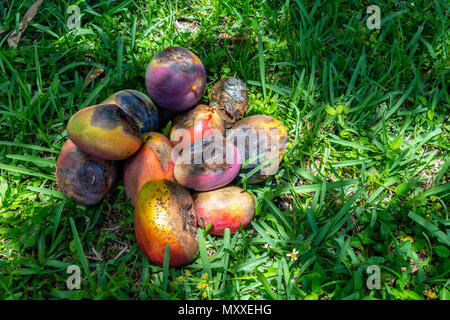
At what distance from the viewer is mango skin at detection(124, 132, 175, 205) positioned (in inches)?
86.5

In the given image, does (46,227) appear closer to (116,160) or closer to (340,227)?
(116,160)

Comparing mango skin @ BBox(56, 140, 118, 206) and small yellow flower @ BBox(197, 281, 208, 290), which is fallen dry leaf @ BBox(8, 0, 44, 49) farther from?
small yellow flower @ BBox(197, 281, 208, 290)

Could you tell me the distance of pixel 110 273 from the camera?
2256 mm

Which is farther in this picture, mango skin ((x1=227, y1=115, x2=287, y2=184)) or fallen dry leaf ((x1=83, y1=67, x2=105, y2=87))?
fallen dry leaf ((x1=83, y1=67, x2=105, y2=87))

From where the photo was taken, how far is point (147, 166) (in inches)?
86.4

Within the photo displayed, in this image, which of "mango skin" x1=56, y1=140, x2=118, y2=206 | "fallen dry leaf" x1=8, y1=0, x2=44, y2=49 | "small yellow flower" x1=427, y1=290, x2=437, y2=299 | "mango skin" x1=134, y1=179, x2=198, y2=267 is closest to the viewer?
"mango skin" x1=134, y1=179, x2=198, y2=267

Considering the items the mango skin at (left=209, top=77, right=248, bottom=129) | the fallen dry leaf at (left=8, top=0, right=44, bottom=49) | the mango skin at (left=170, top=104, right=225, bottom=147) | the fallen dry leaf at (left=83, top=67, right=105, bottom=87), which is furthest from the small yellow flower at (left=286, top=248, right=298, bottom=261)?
the fallen dry leaf at (left=8, top=0, right=44, bottom=49)

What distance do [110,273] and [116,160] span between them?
2.37ft

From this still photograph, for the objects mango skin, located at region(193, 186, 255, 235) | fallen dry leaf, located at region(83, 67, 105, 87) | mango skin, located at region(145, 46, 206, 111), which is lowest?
mango skin, located at region(193, 186, 255, 235)

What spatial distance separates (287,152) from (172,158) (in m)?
0.85

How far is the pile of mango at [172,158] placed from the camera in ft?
6.70

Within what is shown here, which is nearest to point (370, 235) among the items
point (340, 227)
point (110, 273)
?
point (340, 227)

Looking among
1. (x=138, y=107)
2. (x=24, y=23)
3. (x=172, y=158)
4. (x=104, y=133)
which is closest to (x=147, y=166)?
(x=172, y=158)

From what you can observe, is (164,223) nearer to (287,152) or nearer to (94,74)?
(287,152)
